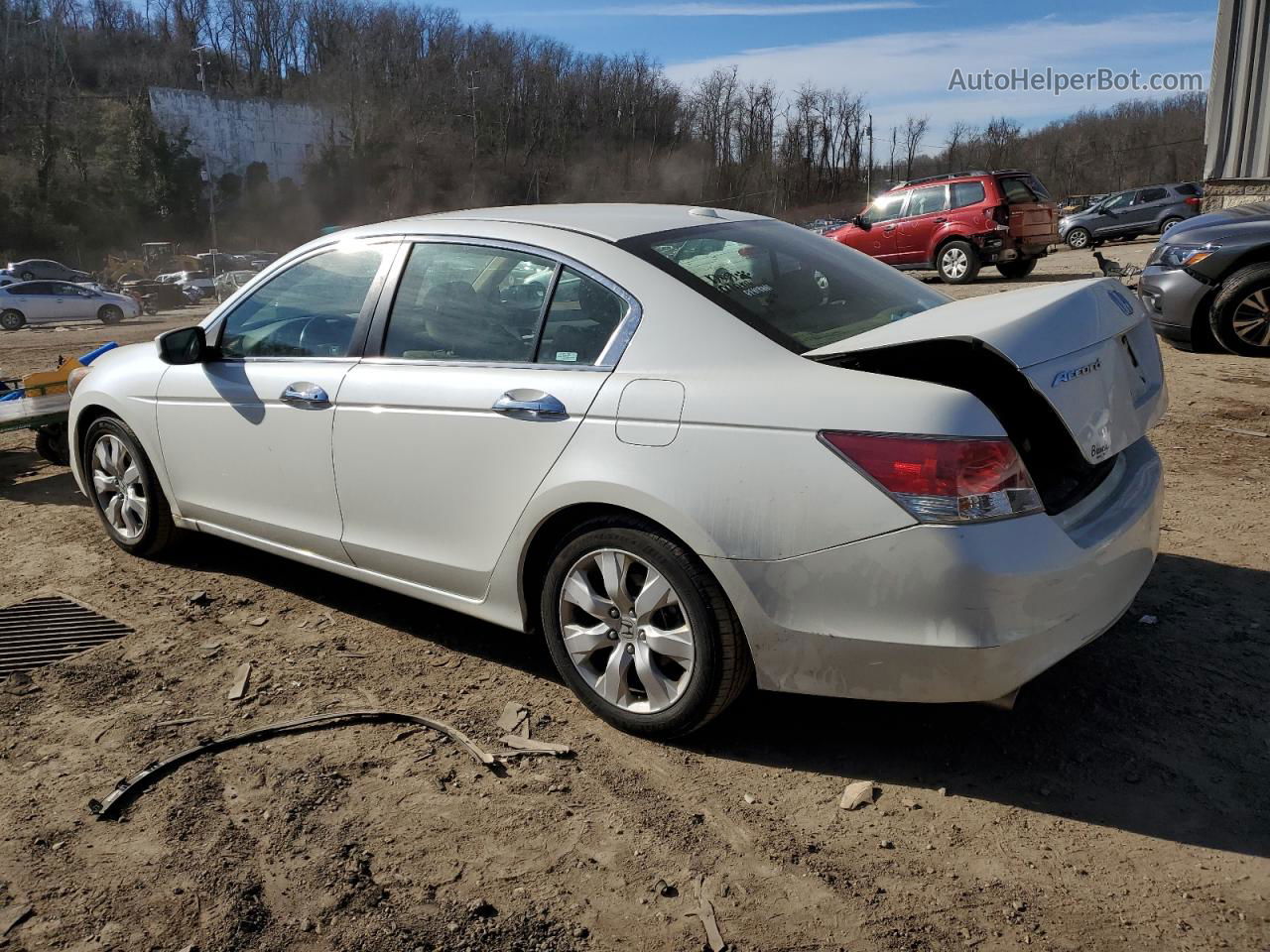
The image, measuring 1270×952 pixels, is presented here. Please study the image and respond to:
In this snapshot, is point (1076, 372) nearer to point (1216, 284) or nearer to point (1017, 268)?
point (1216, 284)

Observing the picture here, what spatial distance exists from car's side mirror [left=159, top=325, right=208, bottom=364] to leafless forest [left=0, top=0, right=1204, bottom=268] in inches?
2784

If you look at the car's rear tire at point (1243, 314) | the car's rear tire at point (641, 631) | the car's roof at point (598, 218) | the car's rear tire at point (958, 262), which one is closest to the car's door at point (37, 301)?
the car's rear tire at point (958, 262)

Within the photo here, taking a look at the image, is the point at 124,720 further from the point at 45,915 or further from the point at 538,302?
the point at 538,302

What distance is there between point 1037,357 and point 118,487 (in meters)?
4.19

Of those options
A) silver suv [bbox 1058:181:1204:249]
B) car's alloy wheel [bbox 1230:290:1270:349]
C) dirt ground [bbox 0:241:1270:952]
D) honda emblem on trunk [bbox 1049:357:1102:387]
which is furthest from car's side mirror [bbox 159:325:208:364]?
silver suv [bbox 1058:181:1204:249]

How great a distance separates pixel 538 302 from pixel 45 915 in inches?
83.9

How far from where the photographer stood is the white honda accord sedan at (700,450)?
2551mm

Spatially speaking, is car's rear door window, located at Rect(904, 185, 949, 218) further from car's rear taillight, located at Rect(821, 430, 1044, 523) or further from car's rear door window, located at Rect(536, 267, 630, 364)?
car's rear taillight, located at Rect(821, 430, 1044, 523)

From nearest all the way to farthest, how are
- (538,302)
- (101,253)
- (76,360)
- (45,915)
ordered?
(45,915) → (538,302) → (76,360) → (101,253)

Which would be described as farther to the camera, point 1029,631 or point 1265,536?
point 1265,536

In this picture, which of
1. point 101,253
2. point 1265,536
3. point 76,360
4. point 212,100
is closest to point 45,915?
point 1265,536

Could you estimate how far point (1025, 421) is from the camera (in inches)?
112

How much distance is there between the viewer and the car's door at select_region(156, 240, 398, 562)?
3.80 meters

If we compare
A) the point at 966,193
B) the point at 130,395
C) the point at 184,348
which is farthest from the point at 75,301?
the point at 184,348
